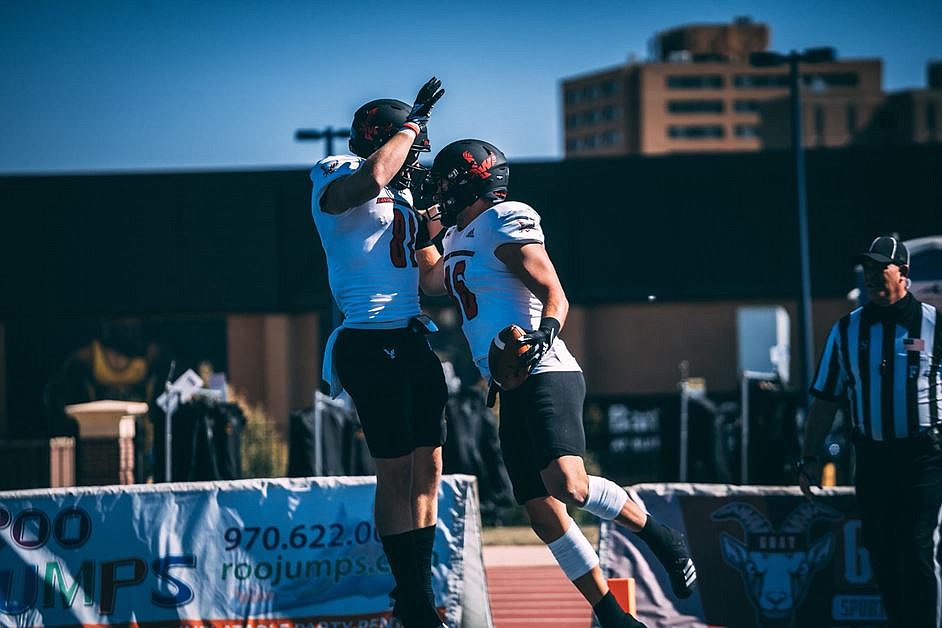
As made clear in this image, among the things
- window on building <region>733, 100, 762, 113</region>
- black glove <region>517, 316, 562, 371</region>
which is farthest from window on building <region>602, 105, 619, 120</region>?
black glove <region>517, 316, 562, 371</region>

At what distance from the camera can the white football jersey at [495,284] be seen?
5.14 m

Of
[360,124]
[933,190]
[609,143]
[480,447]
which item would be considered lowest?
[480,447]

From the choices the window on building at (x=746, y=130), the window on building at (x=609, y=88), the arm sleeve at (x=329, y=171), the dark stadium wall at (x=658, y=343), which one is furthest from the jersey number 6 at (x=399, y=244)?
the window on building at (x=746, y=130)

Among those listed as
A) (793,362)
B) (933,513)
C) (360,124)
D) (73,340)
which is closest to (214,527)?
(360,124)

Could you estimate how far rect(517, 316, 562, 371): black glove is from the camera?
4848 mm

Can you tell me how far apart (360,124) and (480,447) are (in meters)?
10.6

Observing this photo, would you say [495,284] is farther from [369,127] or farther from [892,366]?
[892,366]

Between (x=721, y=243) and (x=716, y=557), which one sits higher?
(x=721, y=243)

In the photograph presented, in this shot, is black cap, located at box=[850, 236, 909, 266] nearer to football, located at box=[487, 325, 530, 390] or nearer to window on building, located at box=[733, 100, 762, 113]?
football, located at box=[487, 325, 530, 390]

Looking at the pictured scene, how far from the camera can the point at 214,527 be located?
21.7 feet

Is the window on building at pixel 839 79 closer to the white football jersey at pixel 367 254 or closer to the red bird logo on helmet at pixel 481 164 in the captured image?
the red bird logo on helmet at pixel 481 164

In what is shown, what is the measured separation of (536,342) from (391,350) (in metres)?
0.64

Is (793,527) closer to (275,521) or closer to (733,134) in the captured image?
(275,521)

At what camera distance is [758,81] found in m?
125
